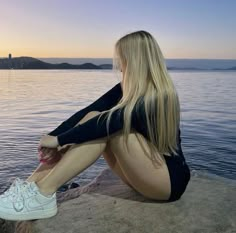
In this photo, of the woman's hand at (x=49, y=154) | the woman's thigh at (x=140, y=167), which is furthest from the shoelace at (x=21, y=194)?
the woman's thigh at (x=140, y=167)

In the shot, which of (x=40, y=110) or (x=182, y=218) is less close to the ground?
(x=182, y=218)

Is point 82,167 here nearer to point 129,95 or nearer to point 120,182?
point 129,95

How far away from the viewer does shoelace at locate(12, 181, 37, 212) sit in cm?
336

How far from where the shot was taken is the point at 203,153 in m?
8.20

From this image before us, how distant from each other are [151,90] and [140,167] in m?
0.56

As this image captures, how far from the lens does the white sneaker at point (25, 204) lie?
336 centimetres

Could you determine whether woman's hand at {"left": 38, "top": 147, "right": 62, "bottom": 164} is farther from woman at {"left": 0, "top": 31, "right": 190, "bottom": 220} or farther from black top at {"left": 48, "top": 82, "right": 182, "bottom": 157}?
black top at {"left": 48, "top": 82, "right": 182, "bottom": 157}

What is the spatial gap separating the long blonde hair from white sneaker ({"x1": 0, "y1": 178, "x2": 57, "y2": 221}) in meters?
0.74

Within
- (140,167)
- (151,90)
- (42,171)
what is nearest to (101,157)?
(42,171)

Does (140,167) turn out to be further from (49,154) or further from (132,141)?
(49,154)

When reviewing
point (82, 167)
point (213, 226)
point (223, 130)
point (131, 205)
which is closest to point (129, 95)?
point (82, 167)

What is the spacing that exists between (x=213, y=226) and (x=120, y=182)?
3.86 feet

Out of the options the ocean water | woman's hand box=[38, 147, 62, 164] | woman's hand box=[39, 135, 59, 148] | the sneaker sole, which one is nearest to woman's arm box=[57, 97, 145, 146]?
woman's hand box=[39, 135, 59, 148]

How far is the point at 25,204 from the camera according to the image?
336 cm
